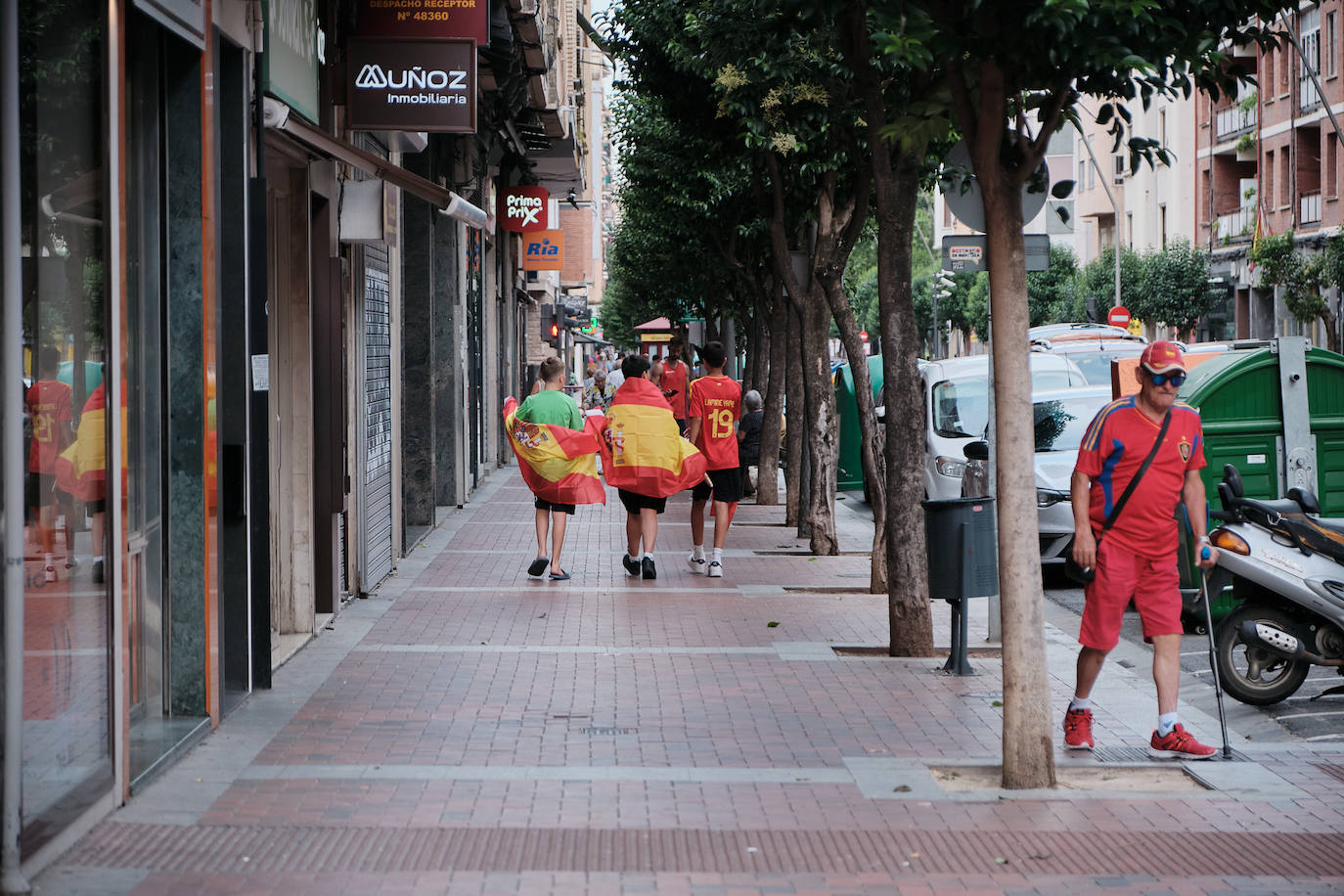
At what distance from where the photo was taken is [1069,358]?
18078 millimetres

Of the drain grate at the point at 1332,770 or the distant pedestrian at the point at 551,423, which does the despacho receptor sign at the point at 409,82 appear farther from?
the drain grate at the point at 1332,770

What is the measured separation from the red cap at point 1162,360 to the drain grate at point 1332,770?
1.78 metres

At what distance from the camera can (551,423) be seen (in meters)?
14.2

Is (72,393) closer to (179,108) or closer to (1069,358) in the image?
(179,108)

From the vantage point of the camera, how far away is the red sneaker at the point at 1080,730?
7.75 m

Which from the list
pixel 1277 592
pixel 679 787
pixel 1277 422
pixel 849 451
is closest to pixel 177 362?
pixel 679 787

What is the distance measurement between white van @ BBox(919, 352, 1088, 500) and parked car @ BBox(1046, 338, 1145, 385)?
262 mm

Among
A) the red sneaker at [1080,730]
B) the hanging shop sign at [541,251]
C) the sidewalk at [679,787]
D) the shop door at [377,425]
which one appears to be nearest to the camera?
the sidewalk at [679,787]

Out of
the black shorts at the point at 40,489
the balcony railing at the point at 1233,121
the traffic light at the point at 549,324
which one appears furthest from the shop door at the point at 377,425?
the balcony railing at the point at 1233,121

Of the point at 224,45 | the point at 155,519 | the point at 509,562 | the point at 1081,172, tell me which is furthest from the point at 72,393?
the point at 1081,172

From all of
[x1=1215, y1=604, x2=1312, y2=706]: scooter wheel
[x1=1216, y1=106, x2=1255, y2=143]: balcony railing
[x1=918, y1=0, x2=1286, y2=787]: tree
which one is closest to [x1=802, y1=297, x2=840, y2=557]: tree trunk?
[x1=1215, y1=604, x2=1312, y2=706]: scooter wheel

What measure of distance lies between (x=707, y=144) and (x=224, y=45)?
11.1m

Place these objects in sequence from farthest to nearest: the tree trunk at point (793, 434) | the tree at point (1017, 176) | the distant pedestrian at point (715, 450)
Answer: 1. the tree trunk at point (793, 434)
2. the distant pedestrian at point (715, 450)
3. the tree at point (1017, 176)

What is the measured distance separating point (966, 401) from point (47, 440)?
13022 mm
